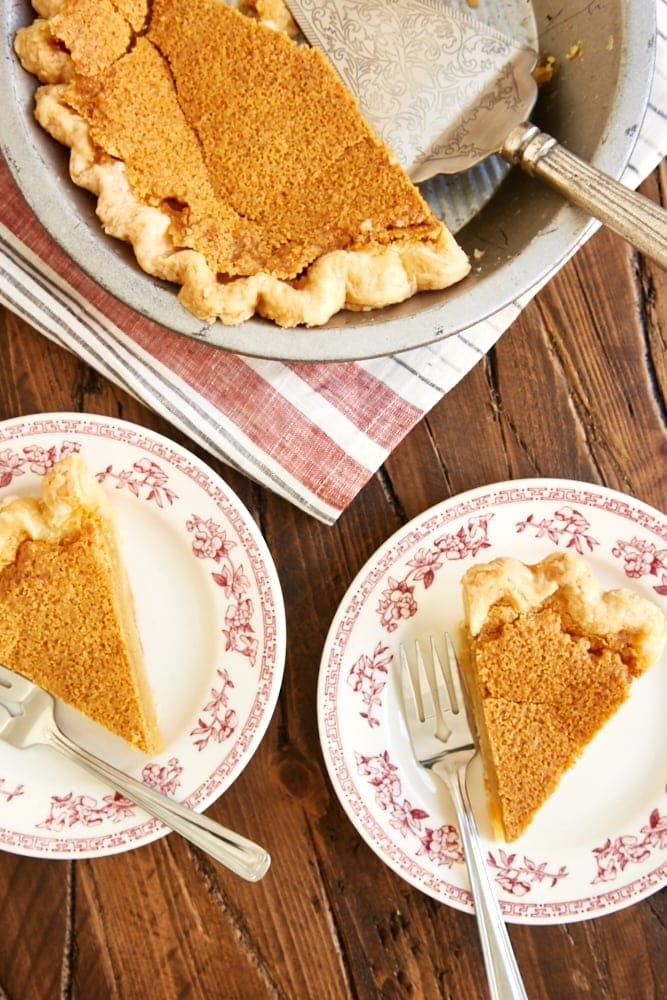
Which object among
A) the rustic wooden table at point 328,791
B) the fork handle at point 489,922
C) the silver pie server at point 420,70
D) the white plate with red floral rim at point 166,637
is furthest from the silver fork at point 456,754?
the silver pie server at point 420,70

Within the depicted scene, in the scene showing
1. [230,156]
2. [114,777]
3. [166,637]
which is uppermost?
[230,156]

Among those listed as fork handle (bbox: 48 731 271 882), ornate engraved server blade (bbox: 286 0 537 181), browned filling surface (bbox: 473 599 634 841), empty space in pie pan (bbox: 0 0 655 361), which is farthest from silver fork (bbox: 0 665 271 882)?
Result: ornate engraved server blade (bbox: 286 0 537 181)

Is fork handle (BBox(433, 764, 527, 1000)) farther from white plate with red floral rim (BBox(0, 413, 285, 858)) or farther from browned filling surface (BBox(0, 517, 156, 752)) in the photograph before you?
browned filling surface (BBox(0, 517, 156, 752))

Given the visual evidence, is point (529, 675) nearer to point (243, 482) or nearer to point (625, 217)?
point (243, 482)

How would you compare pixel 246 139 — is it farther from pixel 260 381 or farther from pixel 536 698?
pixel 536 698

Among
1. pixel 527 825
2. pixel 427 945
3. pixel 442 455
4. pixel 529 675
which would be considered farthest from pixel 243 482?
pixel 427 945

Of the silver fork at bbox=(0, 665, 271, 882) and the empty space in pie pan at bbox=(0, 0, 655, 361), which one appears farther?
the silver fork at bbox=(0, 665, 271, 882)

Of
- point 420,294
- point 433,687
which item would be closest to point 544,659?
point 433,687
